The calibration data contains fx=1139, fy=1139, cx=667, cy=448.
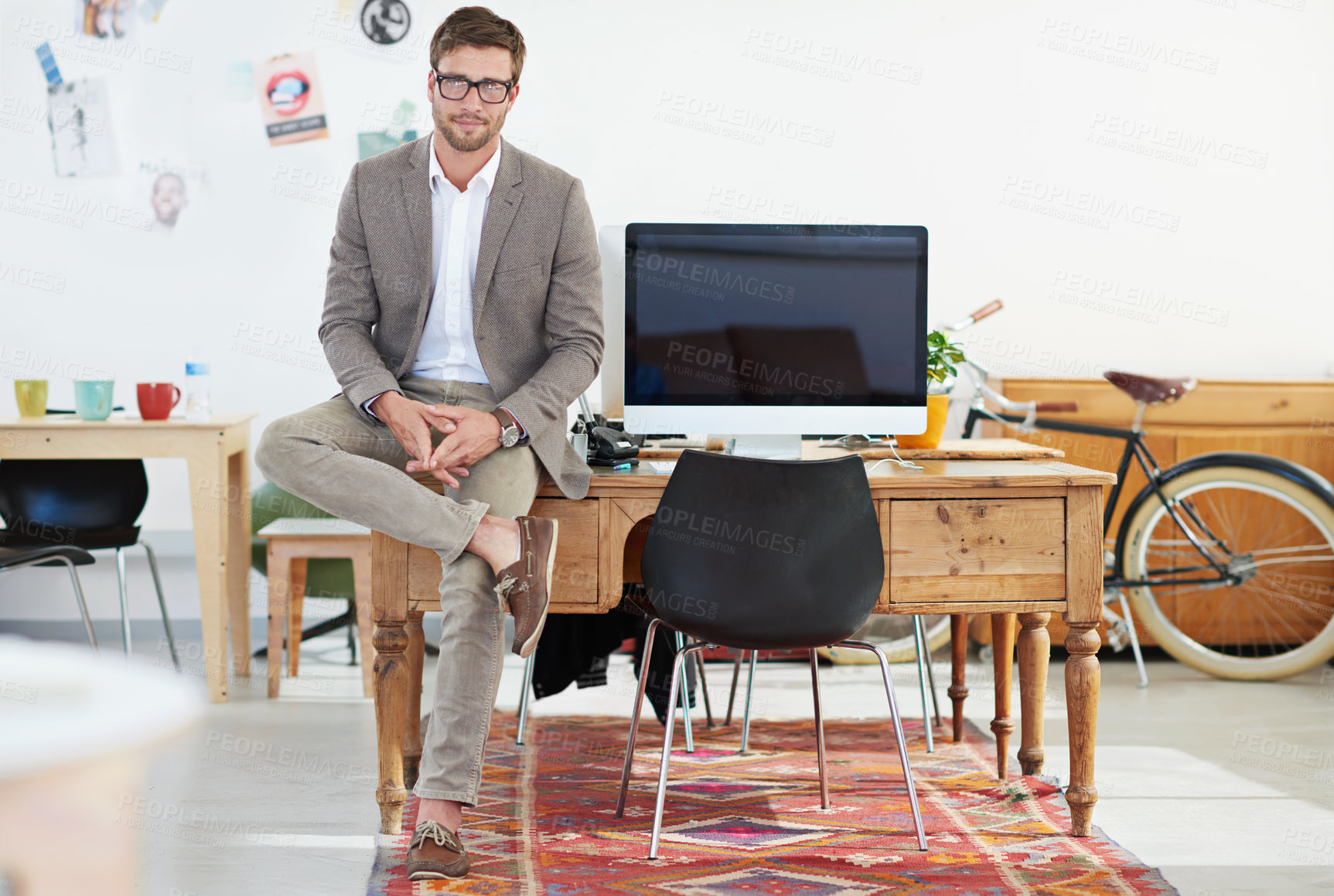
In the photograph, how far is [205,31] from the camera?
145 inches

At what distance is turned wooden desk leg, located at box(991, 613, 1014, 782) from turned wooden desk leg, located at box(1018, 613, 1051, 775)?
4 cm

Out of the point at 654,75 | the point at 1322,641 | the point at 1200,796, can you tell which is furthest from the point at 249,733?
the point at 1322,641

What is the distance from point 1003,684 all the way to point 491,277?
142cm

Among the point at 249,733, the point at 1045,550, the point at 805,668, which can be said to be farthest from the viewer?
the point at 805,668

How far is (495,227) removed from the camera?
2139mm

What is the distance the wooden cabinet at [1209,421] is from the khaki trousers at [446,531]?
2031mm

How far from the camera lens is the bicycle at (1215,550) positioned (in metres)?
3.25

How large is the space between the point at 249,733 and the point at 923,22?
2.99 meters

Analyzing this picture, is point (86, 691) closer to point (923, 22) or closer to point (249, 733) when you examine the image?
point (249, 733)

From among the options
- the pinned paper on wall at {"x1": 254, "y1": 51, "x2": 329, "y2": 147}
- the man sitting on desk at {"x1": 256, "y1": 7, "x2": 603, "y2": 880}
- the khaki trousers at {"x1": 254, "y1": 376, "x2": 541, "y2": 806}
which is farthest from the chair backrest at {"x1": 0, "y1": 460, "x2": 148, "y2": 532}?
the khaki trousers at {"x1": 254, "y1": 376, "x2": 541, "y2": 806}

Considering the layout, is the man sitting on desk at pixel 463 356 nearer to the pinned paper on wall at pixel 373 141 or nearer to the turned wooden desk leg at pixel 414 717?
the turned wooden desk leg at pixel 414 717

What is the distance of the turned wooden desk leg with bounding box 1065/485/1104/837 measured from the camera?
2082 mm

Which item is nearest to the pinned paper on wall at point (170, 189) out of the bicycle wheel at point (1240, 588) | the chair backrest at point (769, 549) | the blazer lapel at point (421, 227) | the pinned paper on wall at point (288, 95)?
the pinned paper on wall at point (288, 95)

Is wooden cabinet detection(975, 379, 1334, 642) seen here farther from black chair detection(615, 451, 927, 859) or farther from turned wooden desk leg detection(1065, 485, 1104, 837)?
black chair detection(615, 451, 927, 859)
